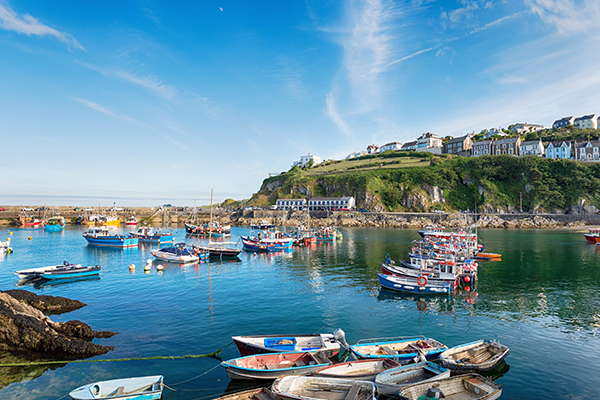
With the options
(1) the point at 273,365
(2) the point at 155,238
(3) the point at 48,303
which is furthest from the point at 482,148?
(3) the point at 48,303

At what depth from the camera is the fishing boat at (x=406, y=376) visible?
12078 millimetres

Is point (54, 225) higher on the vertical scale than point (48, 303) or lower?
higher

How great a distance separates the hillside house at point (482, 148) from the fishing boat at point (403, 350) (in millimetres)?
156279

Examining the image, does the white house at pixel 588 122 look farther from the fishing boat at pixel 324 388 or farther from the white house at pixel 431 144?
the fishing boat at pixel 324 388

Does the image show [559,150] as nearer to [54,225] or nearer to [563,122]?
[563,122]

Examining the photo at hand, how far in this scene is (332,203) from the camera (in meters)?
137

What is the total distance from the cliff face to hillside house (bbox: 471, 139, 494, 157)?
17205 millimetres

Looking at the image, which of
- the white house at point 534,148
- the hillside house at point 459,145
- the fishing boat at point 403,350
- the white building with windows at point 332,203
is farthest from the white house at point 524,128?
the fishing boat at point 403,350

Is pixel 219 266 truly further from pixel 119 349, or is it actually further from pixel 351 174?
pixel 351 174

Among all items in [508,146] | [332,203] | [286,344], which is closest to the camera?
[286,344]

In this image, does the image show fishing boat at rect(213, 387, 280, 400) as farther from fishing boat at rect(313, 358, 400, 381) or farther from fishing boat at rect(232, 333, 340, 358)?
fishing boat at rect(232, 333, 340, 358)

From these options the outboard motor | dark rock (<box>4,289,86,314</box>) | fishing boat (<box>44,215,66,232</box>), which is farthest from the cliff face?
the outboard motor

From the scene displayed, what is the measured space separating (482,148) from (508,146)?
10985mm

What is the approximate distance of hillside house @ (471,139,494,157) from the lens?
14862cm
